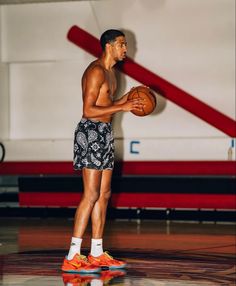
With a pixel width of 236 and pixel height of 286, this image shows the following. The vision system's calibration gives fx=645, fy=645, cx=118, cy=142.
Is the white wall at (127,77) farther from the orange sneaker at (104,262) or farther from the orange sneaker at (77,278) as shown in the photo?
the orange sneaker at (77,278)

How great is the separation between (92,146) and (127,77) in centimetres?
535

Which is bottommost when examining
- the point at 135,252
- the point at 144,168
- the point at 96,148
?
the point at 135,252

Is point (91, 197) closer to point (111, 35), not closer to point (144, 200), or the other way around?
point (111, 35)

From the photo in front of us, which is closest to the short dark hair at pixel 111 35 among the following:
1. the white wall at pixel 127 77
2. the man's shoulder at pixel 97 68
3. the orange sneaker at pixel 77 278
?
the man's shoulder at pixel 97 68

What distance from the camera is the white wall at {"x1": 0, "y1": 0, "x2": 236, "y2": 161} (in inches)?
364

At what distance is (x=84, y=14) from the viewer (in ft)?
31.9

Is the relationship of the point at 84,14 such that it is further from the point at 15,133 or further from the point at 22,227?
the point at 22,227

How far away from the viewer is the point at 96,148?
14.4ft

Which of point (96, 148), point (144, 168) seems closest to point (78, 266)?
point (96, 148)

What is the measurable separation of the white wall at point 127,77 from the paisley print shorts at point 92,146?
16.3ft

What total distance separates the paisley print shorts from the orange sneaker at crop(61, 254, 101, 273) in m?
0.62

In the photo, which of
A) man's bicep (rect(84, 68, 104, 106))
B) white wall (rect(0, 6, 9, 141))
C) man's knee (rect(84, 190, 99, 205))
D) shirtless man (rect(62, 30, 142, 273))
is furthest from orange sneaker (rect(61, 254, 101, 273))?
white wall (rect(0, 6, 9, 141))

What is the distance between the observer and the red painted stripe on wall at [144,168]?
8.81 m

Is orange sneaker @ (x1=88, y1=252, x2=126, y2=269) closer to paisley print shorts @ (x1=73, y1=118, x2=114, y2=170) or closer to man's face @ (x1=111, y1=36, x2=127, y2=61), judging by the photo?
paisley print shorts @ (x1=73, y1=118, x2=114, y2=170)
